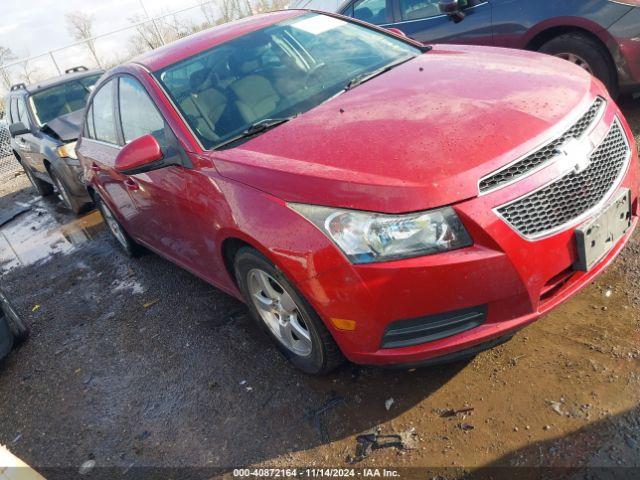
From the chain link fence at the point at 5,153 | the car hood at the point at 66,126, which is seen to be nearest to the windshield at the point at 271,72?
the car hood at the point at 66,126

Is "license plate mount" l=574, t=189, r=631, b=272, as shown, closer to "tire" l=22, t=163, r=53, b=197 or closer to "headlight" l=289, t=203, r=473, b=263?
"headlight" l=289, t=203, r=473, b=263

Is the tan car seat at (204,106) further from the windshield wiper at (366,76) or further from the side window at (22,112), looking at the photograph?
the side window at (22,112)

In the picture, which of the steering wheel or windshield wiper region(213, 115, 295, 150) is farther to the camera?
the steering wheel

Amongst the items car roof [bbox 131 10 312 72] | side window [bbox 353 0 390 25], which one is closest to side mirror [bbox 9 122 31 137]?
car roof [bbox 131 10 312 72]

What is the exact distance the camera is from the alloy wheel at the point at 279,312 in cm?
263

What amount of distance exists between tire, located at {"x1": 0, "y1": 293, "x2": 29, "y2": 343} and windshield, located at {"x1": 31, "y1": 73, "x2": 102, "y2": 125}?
435cm

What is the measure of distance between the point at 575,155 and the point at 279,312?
157cm

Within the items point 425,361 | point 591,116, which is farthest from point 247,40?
point 425,361

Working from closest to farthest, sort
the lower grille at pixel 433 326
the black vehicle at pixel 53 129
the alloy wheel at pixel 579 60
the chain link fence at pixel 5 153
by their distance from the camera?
the lower grille at pixel 433 326, the alloy wheel at pixel 579 60, the black vehicle at pixel 53 129, the chain link fence at pixel 5 153

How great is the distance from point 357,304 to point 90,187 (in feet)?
12.7

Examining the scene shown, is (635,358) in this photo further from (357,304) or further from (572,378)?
(357,304)

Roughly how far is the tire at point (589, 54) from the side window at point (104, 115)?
375 cm

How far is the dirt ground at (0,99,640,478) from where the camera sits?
2.21m

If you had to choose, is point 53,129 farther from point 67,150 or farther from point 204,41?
point 204,41
